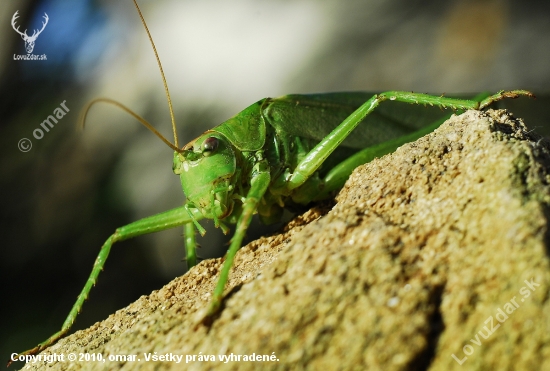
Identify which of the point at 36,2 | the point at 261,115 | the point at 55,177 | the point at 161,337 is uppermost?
the point at 36,2

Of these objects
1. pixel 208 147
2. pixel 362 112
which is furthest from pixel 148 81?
pixel 362 112

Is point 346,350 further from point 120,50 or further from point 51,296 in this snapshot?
point 120,50

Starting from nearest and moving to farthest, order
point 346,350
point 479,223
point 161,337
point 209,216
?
point 346,350 → point 479,223 → point 161,337 → point 209,216

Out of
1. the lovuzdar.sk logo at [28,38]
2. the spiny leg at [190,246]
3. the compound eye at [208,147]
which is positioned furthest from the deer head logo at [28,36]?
the compound eye at [208,147]

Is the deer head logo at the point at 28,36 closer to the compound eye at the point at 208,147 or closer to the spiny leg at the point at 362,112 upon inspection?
the compound eye at the point at 208,147

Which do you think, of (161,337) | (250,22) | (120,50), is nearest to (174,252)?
(120,50)

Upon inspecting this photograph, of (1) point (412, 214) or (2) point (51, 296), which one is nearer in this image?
(1) point (412, 214)
